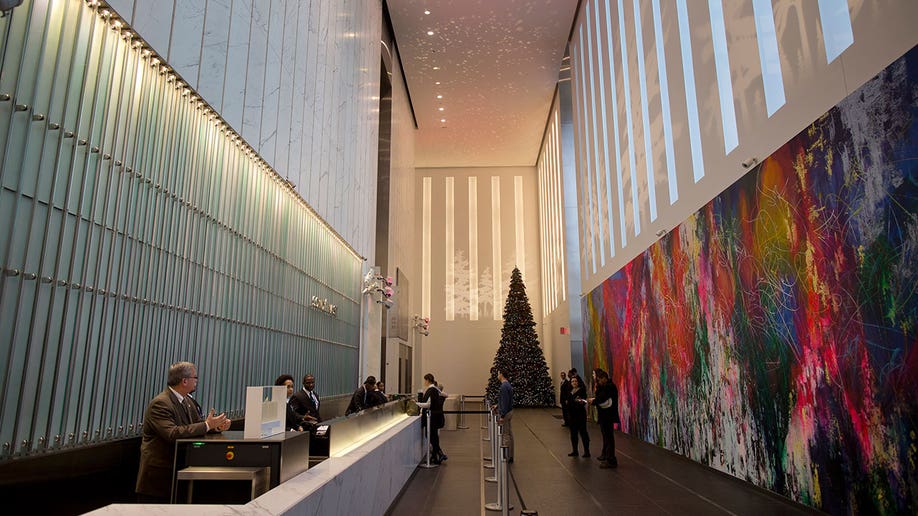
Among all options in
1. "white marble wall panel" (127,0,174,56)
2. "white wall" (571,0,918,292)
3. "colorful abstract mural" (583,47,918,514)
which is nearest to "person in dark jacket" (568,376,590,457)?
"colorful abstract mural" (583,47,918,514)

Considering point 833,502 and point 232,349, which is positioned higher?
point 232,349

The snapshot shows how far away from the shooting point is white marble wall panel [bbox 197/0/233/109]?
6.15 meters

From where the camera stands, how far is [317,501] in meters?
3.22

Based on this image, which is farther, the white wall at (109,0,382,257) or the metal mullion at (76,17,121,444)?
the white wall at (109,0,382,257)

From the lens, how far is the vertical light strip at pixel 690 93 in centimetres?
888

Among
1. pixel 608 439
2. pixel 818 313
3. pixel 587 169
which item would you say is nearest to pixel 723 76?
pixel 818 313

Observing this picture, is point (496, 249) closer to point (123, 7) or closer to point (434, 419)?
point (434, 419)

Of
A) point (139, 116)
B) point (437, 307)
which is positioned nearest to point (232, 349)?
point (139, 116)

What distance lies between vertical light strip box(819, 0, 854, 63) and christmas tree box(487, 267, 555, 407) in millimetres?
20871

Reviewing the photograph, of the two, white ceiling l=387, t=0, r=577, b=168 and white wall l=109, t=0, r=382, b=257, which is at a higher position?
white ceiling l=387, t=0, r=577, b=168

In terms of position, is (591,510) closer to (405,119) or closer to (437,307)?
(405,119)

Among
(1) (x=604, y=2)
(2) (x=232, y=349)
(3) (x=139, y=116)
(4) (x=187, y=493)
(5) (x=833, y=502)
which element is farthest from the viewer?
(1) (x=604, y=2)

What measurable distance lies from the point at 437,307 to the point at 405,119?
1055 cm

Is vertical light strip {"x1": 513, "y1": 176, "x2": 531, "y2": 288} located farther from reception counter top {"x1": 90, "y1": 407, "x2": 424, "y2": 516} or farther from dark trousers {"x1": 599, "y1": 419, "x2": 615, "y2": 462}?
reception counter top {"x1": 90, "y1": 407, "x2": 424, "y2": 516}
